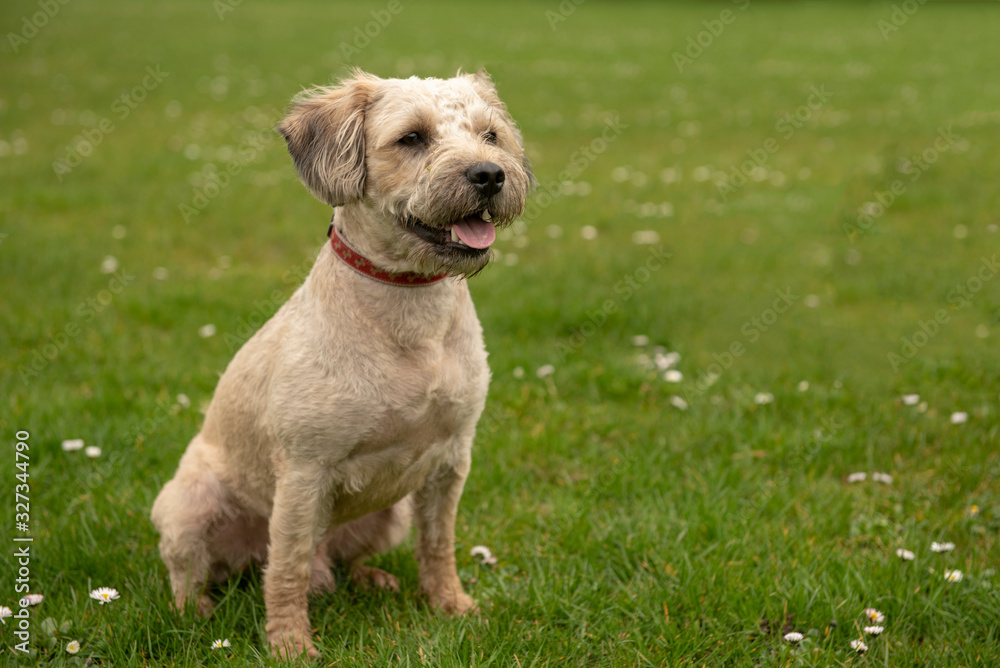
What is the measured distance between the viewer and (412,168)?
122 inches

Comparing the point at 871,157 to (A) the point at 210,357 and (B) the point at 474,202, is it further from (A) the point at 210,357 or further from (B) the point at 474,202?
(B) the point at 474,202

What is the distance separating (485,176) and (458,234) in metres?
0.22

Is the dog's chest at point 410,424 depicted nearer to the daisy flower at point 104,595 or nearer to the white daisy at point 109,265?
the daisy flower at point 104,595

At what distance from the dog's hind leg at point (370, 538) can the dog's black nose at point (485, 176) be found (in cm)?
151

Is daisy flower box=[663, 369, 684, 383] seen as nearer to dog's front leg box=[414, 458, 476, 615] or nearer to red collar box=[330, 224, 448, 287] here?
dog's front leg box=[414, 458, 476, 615]

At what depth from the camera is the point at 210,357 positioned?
19.1 ft

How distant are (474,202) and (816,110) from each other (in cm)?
1136

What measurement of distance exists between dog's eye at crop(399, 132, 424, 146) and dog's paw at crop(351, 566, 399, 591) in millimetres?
1850

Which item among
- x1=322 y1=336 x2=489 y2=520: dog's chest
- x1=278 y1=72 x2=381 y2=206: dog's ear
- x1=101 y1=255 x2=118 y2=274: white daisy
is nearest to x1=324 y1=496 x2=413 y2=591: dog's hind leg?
x1=322 y1=336 x2=489 y2=520: dog's chest

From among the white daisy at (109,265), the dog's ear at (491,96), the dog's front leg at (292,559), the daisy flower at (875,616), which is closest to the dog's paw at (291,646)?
the dog's front leg at (292,559)

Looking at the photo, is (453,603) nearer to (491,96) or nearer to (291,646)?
(291,646)

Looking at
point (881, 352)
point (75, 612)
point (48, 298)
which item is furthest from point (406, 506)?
point (48, 298)

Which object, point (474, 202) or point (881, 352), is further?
point (881, 352)

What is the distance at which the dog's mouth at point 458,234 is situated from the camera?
3070mm
